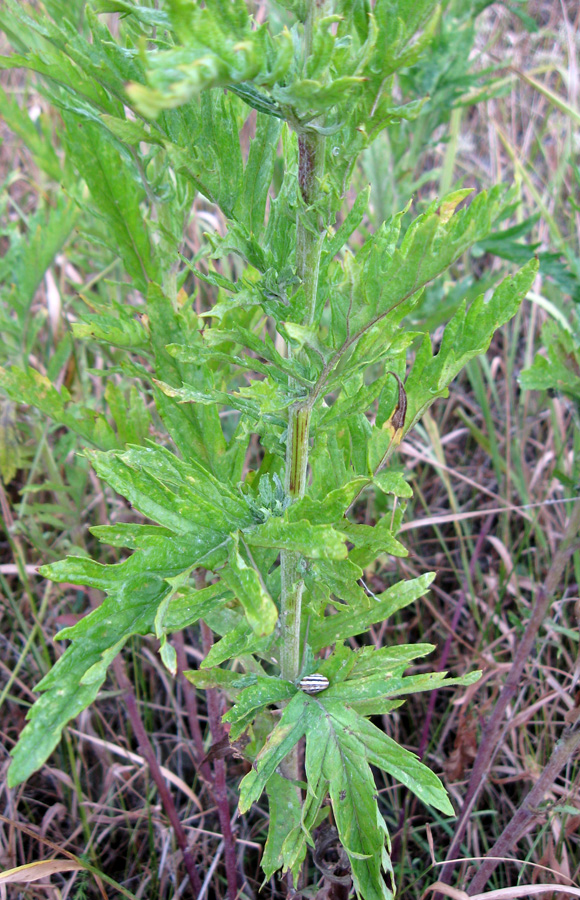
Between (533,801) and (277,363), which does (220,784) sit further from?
(277,363)

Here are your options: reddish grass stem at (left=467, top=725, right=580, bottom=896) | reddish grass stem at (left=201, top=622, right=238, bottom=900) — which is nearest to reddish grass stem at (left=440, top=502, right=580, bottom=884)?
reddish grass stem at (left=467, top=725, right=580, bottom=896)

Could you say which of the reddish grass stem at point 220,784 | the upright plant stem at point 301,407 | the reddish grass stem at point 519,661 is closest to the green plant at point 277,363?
the upright plant stem at point 301,407

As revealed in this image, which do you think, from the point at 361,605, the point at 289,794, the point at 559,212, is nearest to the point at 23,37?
the point at 361,605

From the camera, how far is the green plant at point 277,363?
2.41 ft

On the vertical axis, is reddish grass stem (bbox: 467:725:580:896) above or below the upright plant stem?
below

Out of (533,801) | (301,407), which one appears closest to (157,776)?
(533,801)

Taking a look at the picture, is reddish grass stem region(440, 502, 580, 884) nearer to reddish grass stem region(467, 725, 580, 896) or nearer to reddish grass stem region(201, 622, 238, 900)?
reddish grass stem region(467, 725, 580, 896)

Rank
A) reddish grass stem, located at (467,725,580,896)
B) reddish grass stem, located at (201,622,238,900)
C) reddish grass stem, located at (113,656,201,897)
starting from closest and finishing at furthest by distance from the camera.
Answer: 1. reddish grass stem, located at (467,725,580,896)
2. reddish grass stem, located at (201,622,238,900)
3. reddish grass stem, located at (113,656,201,897)

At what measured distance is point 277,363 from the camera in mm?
863

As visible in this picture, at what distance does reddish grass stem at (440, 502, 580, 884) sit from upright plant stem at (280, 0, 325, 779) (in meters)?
0.56

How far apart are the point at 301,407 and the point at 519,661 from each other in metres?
0.92

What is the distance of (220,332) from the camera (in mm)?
868

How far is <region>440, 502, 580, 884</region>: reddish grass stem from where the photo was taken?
146 centimetres

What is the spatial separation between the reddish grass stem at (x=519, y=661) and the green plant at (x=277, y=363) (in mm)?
550
